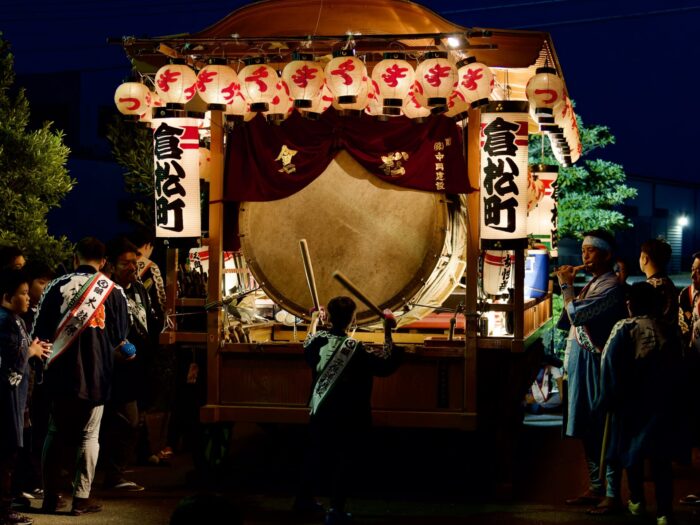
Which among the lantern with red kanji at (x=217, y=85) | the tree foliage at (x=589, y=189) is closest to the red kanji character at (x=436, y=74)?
the lantern with red kanji at (x=217, y=85)

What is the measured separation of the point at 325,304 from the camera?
9.45 m

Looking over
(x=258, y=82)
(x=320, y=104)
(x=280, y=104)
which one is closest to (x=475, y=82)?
(x=320, y=104)

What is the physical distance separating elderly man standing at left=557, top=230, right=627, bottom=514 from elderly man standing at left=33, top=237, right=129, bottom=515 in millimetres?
3967

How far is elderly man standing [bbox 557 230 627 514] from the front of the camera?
8.15 metres

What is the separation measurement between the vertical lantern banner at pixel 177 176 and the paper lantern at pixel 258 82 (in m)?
0.60

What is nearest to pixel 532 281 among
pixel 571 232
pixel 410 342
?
pixel 410 342

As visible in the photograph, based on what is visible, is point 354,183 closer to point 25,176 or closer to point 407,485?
point 407,485

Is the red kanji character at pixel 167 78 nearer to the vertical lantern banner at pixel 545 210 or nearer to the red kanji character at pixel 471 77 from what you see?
the red kanji character at pixel 471 77

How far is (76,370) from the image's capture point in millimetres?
7547

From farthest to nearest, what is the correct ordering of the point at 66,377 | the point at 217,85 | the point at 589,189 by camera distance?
the point at 589,189 → the point at 217,85 → the point at 66,377

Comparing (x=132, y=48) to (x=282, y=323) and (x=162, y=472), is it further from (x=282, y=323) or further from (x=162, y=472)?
(x=162, y=472)

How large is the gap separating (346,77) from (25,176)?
617cm

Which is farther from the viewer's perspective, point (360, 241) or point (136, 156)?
point (136, 156)

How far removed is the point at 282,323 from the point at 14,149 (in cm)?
485
